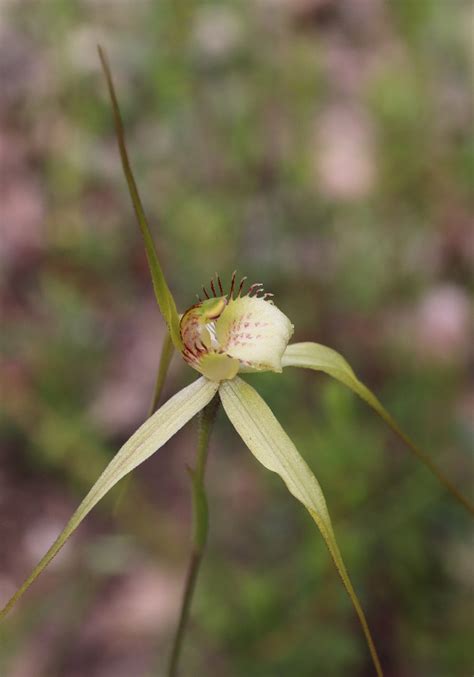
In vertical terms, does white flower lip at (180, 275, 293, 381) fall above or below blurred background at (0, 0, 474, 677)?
below

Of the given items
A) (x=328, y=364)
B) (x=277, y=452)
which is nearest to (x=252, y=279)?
(x=328, y=364)

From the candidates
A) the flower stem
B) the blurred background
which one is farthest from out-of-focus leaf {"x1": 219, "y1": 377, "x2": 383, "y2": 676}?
the blurred background

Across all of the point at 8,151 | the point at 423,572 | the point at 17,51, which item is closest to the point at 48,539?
the point at 423,572

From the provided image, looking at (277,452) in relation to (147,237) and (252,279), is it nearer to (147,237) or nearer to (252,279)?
(147,237)

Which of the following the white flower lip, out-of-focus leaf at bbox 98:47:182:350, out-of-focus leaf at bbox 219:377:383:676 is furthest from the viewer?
the white flower lip

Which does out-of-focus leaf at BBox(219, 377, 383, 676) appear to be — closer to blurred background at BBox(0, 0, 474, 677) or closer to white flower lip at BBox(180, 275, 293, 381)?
white flower lip at BBox(180, 275, 293, 381)

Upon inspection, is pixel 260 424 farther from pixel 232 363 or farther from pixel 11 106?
pixel 11 106
